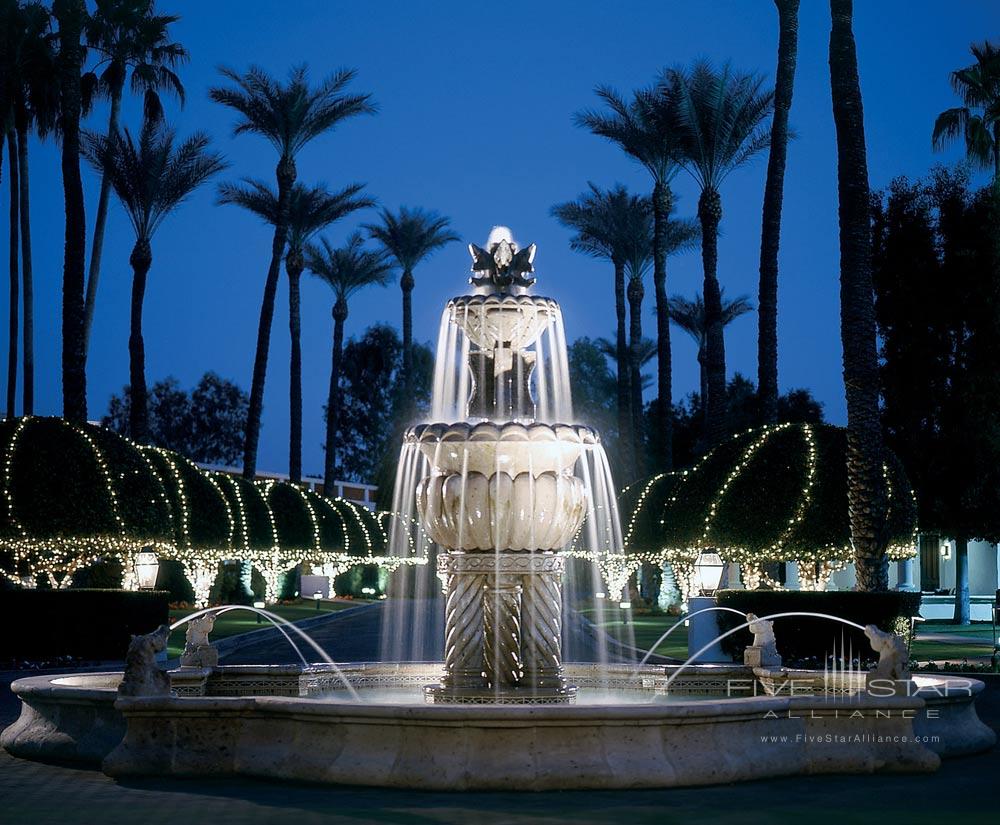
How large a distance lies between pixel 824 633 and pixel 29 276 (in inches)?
1382

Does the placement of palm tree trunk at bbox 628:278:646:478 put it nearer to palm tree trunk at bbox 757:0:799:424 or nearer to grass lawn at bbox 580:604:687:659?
grass lawn at bbox 580:604:687:659

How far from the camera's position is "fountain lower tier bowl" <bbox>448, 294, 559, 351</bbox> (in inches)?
477

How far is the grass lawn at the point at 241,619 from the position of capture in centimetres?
2692

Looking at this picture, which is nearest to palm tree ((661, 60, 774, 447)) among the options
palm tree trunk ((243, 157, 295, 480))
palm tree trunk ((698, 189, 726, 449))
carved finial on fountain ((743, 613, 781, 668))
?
palm tree trunk ((698, 189, 726, 449))

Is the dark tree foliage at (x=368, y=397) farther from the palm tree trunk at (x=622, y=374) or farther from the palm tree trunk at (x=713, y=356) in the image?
the palm tree trunk at (x=713, y=356)

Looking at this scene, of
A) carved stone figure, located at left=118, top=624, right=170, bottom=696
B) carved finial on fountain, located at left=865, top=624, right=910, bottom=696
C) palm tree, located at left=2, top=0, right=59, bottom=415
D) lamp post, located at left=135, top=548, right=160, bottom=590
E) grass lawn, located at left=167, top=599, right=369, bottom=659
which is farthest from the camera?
palm tree, located at left=2, top=0, right=59, bottom=415

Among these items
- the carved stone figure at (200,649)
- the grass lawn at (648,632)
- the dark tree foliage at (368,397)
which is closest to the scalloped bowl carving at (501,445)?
the carved stone figure at (200,649)

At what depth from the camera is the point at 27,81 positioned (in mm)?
39000

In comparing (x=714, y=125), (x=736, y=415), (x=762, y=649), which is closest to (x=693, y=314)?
(x=736, y=415)

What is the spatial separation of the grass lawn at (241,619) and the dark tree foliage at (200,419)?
118ft

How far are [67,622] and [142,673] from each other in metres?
13.7

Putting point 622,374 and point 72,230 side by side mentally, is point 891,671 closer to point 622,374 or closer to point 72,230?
point 72,230

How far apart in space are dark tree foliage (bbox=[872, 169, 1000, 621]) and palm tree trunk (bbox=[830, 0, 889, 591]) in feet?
42.1

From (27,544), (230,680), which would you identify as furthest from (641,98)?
(230,680)
